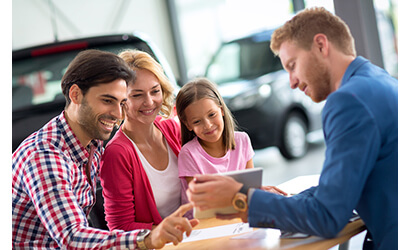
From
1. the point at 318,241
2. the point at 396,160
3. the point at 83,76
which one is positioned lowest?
the point at 318,241

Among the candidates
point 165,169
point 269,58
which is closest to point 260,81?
point 269,58

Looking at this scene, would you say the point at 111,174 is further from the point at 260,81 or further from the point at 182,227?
the point at 260,81

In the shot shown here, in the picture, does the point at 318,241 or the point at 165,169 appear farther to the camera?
the point at 165,169

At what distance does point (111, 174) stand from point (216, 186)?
693mm

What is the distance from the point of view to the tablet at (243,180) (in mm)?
1594

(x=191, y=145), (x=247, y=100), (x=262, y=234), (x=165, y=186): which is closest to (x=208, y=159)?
(x=191, y=145)

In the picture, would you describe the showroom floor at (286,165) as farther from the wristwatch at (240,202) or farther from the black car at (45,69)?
the wristwatch at (240,202)

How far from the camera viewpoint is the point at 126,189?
2.12m

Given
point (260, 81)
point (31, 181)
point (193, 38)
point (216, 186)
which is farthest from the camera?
point (193, 38)

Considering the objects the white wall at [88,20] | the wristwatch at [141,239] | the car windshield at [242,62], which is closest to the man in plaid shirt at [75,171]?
the wristwatch at [141,239]

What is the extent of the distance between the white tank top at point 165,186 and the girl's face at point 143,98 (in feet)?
0.51

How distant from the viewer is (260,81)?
6199 mm

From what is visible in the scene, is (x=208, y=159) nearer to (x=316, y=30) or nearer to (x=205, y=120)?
(x=205, y=120)

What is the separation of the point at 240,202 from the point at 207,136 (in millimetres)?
818
